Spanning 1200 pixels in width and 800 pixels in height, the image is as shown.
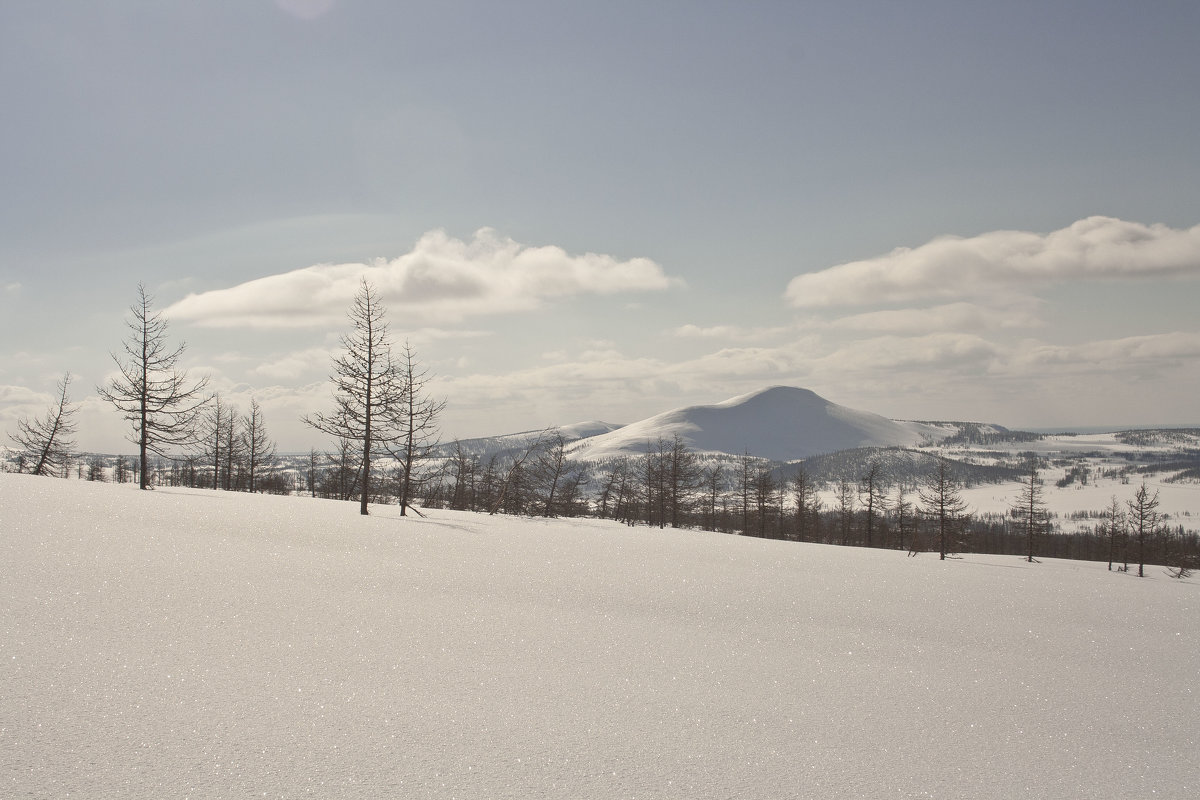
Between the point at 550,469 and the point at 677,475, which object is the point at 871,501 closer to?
the point at 677,475

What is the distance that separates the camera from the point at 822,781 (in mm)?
4871

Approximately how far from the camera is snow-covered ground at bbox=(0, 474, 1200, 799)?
14.8ft

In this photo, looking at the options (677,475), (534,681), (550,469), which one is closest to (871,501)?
(677,475)

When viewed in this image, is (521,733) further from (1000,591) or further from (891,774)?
(1000,591)

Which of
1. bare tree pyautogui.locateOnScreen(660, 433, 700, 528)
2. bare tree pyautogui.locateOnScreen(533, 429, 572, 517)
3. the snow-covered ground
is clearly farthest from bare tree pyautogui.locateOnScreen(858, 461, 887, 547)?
the snow-covered ground

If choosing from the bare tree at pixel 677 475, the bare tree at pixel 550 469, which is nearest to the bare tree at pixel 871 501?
the bare tree at pixel 677 475

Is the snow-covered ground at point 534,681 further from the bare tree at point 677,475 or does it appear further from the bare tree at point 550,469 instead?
the bare tree at point 677,475

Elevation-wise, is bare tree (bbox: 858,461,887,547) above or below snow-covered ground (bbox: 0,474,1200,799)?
below

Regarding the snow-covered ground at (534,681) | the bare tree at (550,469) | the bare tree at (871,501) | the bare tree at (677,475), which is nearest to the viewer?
the snow-covered ground at (534,681)

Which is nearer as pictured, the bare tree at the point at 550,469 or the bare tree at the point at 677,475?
the bare tree at the point at 550,469

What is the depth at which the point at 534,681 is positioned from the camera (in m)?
6.19

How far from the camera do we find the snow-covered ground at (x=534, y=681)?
4.51 m

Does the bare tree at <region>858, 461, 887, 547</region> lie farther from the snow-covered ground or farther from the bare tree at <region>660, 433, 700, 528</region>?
the snow-covered ground

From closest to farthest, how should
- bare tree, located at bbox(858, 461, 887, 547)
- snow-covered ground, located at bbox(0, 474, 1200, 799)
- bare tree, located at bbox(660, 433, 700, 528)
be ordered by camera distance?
snow-covered ground, located at bbox(0, 474, 1200, 799), bare tree, located at bbox(660, 433, 700, 528), bare tree, located at bbox(858, 461, 887, 547)
